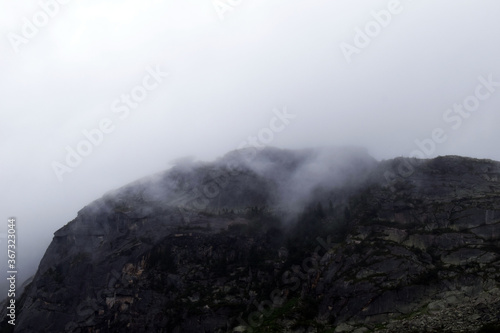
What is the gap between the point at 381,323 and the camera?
199750mm

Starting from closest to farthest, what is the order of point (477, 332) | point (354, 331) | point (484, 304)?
point (477, 332)
point (484, 304)
point (354, 331)

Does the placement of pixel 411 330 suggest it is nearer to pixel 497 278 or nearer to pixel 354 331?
pixel 354 331

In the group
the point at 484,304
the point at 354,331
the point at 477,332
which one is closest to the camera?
the point at 477,332

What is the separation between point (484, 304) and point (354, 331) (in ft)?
164

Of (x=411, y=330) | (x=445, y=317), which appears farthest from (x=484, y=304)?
(x=411, y=330)

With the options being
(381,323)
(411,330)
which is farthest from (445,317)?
(381,323)

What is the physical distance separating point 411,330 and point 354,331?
83.9 feet

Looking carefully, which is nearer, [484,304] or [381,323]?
[484,304]

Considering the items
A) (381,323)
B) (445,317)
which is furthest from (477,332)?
(381,323)

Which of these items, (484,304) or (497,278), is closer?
(484,304)

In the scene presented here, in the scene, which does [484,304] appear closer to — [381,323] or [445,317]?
[445,317]

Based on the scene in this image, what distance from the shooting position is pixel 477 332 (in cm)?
16075

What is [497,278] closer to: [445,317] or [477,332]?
[445,317]

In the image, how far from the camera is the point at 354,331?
199 metres
